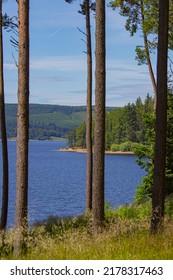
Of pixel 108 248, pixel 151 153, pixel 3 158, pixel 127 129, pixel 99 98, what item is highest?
pixel 99 98

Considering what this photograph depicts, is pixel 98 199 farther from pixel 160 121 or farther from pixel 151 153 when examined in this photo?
pixel 151 153

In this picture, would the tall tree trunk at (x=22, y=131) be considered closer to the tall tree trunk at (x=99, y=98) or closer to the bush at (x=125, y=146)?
the tall tree trunk at (x=99, y=98)

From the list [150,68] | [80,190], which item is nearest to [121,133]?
[80,190]

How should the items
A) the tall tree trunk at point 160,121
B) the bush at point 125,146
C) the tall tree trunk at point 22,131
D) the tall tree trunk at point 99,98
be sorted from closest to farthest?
the tall tree trunk at point 22,131, the tall tree trunk at point 160,121, the tall tree trunk at point 99,98, the bush at point 125,146

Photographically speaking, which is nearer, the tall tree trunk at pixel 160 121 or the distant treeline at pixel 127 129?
the tall tree trunk at pixel 160 121

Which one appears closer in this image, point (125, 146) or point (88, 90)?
point (88, 90)

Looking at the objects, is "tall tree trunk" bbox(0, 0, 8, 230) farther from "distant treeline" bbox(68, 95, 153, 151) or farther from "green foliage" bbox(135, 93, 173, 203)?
"distant treeline" bbox(68, 95, 153, 151)

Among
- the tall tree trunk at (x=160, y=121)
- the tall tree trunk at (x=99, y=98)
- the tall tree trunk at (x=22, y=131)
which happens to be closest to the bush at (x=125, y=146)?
the tall tree trunk at (x=99, y=98)

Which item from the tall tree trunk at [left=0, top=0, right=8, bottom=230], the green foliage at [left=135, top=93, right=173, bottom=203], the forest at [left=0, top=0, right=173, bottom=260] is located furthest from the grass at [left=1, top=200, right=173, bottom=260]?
the green foliage at [left=135, top=93, right=173, bottom=203]

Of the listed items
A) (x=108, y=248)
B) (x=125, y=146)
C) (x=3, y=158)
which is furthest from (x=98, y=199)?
(x=125, y=146)

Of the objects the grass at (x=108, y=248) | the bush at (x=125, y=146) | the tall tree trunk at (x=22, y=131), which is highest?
the tall tree trunk at (x=22, y=131)

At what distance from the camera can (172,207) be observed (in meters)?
20.4
